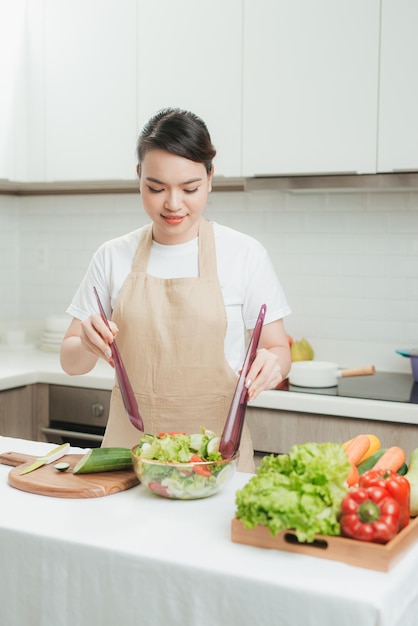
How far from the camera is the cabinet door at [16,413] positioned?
3.26m

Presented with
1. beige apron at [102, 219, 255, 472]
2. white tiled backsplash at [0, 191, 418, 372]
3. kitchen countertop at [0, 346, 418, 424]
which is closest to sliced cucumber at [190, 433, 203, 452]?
beige apron at [102, 219, 255, 472]

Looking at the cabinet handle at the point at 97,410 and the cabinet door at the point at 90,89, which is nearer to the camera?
the cabinet handle at the point at 97,410

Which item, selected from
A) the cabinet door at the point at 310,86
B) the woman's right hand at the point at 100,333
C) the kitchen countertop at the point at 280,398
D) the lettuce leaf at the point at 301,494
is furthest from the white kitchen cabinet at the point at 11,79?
the lettuce leaf at the point at 301,494

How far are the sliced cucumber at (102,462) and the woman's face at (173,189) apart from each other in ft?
2.11

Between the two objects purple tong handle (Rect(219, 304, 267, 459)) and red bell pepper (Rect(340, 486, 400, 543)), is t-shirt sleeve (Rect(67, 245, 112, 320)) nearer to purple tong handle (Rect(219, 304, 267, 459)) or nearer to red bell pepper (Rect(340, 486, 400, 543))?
purple tong handle (Rect(219, 304, 267, 459))

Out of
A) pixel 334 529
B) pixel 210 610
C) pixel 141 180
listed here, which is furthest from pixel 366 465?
pixel 141 180

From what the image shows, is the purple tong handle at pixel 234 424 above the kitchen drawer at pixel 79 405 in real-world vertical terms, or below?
above

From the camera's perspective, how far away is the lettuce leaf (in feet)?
4.44

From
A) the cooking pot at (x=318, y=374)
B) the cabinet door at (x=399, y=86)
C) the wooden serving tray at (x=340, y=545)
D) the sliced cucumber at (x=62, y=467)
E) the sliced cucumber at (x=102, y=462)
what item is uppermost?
the cabinet door at (x=399, y=86)

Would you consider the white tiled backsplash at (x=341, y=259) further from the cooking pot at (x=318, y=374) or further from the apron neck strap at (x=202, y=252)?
the apron neck strap at (x=202, y=252)

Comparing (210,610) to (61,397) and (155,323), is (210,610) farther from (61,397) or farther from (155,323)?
(61,397)

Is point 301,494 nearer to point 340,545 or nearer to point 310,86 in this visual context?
point 340,545

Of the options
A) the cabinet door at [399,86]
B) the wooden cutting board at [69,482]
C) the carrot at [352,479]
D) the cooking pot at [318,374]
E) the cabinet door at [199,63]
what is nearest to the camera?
the carrot at [352,479]

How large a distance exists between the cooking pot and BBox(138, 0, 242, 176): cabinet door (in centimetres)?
82
